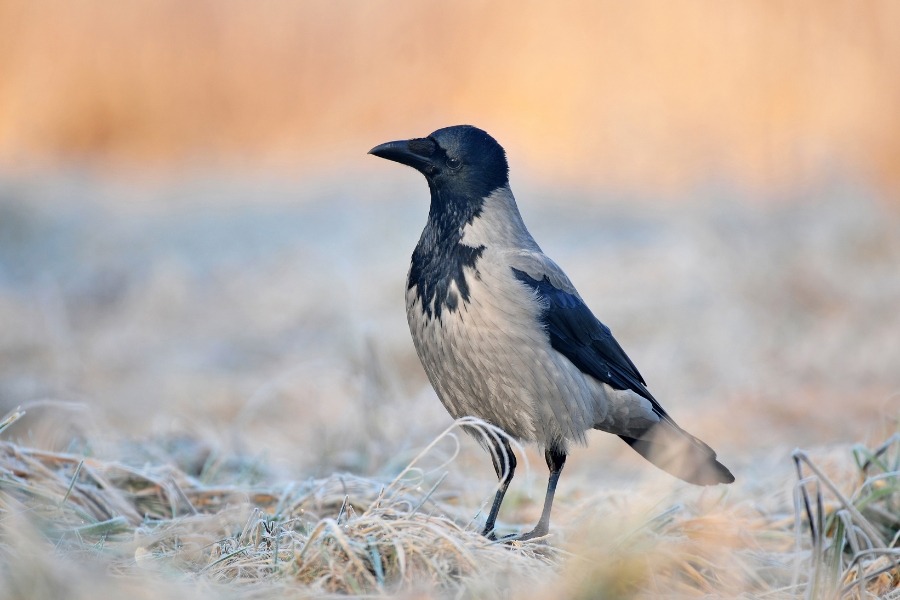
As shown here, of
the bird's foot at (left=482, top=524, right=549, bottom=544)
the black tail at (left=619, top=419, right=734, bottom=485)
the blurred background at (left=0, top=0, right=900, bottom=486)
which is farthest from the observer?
the blurred background at (left=0, top=0, right=900, bottom=486)

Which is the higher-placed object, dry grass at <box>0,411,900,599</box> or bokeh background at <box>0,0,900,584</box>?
bokeh background at <box>0,0,900,584</box>

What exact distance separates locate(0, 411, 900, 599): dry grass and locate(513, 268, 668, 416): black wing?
0.45m

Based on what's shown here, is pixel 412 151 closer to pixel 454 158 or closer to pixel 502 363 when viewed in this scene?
pixel 454 158

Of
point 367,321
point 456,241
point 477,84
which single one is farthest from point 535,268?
point 477,84

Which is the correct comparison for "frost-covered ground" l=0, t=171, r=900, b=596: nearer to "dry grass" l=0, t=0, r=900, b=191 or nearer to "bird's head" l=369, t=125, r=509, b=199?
"bird's head" l=369, t=125, r=509, b=199

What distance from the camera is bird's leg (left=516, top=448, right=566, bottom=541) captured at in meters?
3.53

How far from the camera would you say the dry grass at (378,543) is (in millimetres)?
2527

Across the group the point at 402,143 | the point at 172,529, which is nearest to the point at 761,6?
the point at 402,143

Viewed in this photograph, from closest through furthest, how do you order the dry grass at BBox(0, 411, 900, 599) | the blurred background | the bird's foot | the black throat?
1. the dry grass at BBox(0, 411, 900, 599)
2. the bird's foot
3. the black throat
4. the blurred background

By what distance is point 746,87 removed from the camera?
41.9 ft

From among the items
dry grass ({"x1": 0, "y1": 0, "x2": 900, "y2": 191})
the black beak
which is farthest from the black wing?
dry grass ({"x1": 0, "y1": 0, "x2": 900, "y2": 191})

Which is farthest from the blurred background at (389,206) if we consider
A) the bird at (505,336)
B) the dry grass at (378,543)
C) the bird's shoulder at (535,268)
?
the bird's shoulder at (535,268)

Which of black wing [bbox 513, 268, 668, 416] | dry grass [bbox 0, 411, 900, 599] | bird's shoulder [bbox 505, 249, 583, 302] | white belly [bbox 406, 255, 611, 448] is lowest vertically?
dry grass [bbox 0, 411, 900, 599]

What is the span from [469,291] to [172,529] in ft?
4.14
